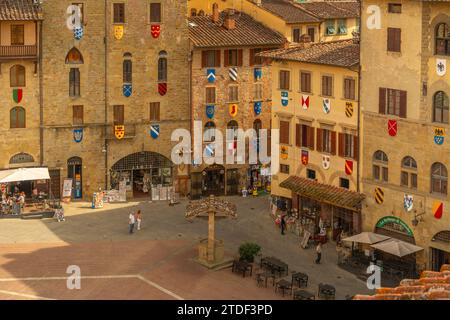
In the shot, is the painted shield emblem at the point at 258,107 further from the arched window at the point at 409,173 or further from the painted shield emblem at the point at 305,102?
the arched window at the point at 409,173

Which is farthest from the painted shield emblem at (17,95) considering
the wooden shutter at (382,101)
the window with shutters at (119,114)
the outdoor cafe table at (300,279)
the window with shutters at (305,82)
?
the outdoor cafe table at (300,279)

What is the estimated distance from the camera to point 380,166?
5631 centimetres

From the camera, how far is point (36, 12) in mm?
67688

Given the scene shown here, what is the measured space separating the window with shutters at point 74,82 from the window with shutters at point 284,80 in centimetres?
1701

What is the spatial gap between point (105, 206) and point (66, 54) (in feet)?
40.5

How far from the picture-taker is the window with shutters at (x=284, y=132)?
63.7 m

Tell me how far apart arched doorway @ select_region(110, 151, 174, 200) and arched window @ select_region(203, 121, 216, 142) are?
3653mm

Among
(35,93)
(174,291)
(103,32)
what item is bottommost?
(174,291)

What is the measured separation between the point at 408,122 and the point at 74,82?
28.8 meters

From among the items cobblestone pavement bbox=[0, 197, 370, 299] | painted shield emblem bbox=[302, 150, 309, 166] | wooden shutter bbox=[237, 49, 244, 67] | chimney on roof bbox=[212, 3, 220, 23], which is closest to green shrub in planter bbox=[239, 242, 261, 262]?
cobblestone pavement bbox=[0, 197, 370, 299]
